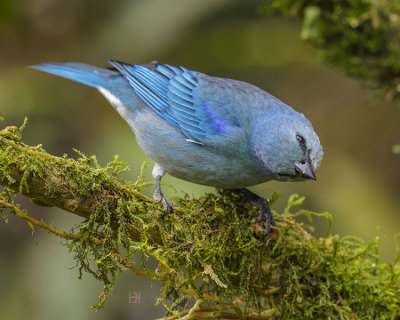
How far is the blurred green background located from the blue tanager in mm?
1462

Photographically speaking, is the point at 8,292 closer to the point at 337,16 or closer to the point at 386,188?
the point at 337,16

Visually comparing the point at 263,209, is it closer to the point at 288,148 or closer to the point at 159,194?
the point at 288,148

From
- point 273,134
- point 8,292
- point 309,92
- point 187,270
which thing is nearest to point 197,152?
point 273,134

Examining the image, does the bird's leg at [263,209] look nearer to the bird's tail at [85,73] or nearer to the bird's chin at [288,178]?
the bird's chin at [288,178]

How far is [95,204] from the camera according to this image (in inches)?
115

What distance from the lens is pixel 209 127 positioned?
411 cm

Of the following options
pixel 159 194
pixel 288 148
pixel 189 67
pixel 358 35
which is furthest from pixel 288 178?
pixel 189 67

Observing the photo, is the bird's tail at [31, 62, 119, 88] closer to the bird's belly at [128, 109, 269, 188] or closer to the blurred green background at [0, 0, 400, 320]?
the bird's belly at [128, 109, 269, 188]

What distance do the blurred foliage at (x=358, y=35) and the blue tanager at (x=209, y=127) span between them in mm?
737

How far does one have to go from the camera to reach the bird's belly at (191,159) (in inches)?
150

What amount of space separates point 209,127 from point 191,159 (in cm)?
30

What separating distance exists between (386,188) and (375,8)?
361cm

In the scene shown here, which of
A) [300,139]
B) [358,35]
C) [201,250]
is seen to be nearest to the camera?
[201,250]

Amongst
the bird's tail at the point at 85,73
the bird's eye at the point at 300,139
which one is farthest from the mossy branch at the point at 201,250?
the bird's tail at the point at 85,73
